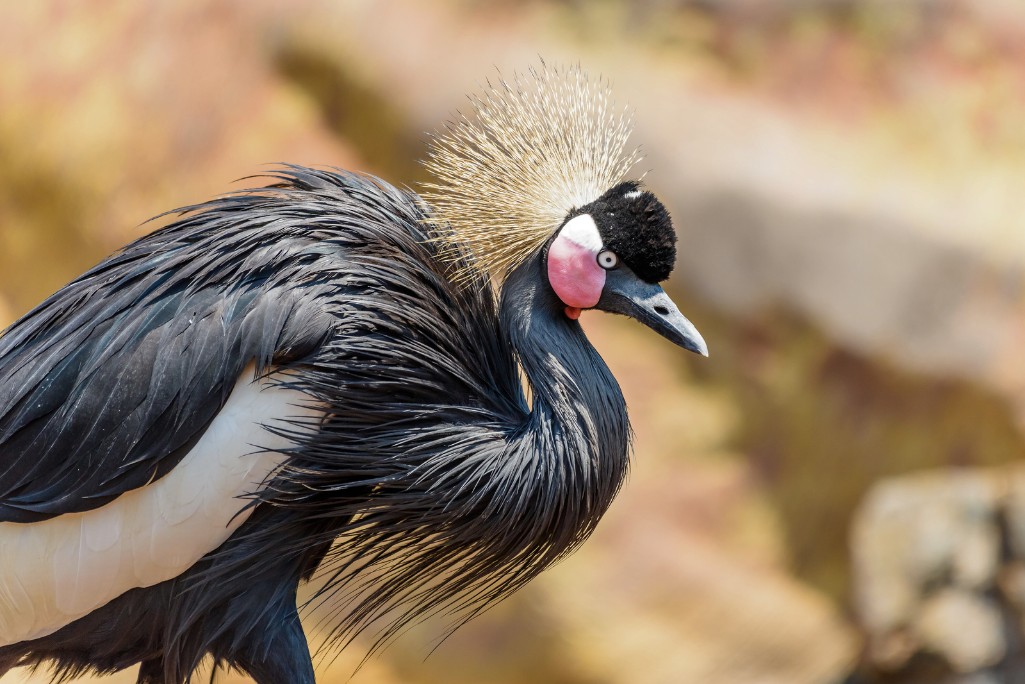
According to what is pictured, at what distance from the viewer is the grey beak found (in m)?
2.06

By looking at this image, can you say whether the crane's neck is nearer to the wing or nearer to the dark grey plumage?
the dark grey plumage

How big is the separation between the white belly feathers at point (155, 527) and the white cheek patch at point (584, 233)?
53cm

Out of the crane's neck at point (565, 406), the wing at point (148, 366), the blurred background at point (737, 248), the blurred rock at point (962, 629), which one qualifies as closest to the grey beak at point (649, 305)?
the crane's neck at point (565, 406)

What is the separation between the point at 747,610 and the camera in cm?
429

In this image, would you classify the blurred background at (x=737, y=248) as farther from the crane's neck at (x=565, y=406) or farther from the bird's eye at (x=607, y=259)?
the bird's eye at (x=607, y=259)

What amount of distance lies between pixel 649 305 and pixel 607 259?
0.11m

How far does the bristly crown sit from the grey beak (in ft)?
0.49

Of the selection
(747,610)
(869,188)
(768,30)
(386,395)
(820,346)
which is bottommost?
(386,395)

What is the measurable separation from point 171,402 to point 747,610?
283cm

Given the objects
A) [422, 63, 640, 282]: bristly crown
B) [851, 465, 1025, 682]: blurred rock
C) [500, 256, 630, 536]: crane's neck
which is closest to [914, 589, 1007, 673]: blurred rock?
[851, 465, 1025, 682]: blurred rock

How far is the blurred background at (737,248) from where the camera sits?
13.7ft

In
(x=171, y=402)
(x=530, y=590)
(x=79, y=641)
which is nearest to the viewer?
(x=171, y=402)

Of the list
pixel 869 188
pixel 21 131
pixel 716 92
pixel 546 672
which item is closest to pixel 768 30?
pixel 716 92

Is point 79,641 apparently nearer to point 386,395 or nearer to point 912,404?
point 386,395
